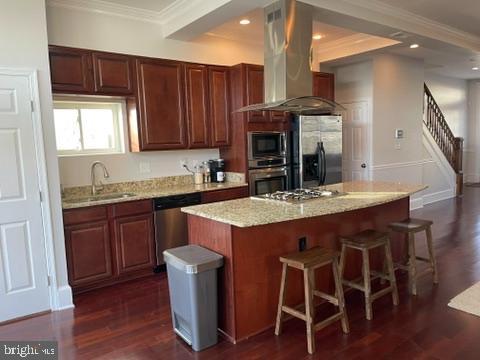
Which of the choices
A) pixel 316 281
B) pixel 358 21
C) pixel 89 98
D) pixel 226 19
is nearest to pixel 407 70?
pixel 358 21

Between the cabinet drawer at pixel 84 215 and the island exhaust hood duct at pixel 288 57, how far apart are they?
5.71 feet

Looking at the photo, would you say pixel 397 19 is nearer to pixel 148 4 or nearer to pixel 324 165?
pixel 324 165

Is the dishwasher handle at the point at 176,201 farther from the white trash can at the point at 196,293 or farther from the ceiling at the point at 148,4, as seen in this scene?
the ceiling at the point at 148,4

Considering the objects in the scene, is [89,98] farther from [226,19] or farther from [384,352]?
[384,352]

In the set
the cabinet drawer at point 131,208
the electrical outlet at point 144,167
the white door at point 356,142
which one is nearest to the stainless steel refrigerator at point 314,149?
the white door at point 356,142

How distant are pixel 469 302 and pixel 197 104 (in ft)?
10.8

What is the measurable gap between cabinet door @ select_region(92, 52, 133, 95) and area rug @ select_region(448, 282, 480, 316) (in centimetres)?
346

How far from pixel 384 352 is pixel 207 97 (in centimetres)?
324

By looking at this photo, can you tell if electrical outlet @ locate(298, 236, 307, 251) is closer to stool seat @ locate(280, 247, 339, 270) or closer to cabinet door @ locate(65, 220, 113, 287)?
stool seat @ locate(280, 247, 339, 270)

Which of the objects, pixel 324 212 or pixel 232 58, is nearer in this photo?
pixel 324 212

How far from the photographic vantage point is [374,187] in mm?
3576

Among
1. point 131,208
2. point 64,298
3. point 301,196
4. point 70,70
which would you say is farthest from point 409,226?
point 70,70

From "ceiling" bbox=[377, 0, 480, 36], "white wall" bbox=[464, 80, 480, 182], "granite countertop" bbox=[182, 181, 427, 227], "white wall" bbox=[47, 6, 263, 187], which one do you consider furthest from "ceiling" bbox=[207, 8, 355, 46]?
"white wall" bbox=[464, 80, 480, 182]

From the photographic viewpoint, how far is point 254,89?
4.47 meters
